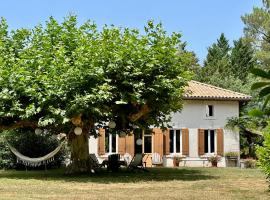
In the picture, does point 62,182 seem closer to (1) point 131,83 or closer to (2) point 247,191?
(1) point 131,83

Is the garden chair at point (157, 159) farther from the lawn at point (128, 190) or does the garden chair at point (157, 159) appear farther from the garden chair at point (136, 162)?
the lawn at point (128, 190)

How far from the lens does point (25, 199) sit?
10.2 meters

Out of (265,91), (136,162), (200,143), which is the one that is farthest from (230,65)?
(265,91)

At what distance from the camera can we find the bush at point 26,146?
74.1 feet

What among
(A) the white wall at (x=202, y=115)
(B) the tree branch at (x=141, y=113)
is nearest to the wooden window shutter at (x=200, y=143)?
(A) the white wall at (x=202, y=115)

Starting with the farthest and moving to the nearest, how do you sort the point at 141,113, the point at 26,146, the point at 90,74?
the point at 26,146 → the point at 141,113 → the point at 90,74

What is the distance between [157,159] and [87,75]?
11.7 m

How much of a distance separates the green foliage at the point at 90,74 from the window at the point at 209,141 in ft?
34.4

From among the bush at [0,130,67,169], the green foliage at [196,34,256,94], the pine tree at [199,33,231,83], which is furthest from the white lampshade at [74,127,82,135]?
the pine tree at [199,33,231,83]

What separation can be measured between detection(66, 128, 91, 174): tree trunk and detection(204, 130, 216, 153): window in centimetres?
1070

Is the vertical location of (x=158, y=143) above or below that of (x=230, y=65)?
below

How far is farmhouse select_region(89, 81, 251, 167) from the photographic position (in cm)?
2612

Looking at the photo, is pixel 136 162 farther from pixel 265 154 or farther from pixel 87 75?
pixel 265 154

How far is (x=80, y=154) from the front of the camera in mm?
18188
